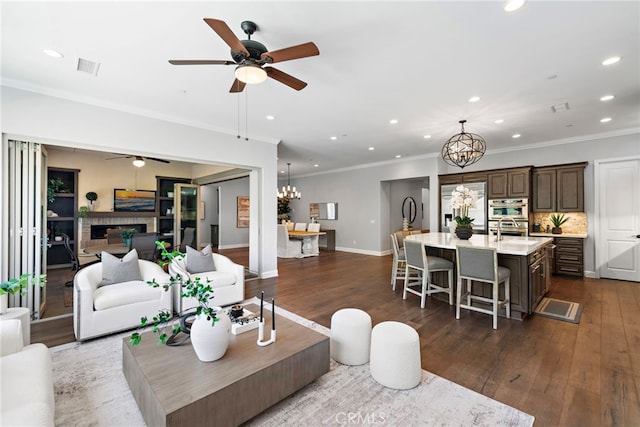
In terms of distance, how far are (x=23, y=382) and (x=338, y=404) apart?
6.25ft

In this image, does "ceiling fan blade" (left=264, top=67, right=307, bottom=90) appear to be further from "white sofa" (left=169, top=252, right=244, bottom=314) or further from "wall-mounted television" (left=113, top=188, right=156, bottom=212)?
"wall-mounted television" (left=113, top=188, right=156, bottom=212)

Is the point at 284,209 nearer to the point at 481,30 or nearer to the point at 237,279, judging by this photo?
the point at 237,279

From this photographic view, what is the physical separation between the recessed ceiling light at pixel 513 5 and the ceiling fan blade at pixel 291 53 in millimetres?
1498

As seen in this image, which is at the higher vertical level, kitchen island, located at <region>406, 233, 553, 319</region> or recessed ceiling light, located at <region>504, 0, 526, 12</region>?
recessed ceiling light, located at <region>504, 0, 526, 12</region>

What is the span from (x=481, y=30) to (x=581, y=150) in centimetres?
546

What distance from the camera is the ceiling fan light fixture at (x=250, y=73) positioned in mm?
2354

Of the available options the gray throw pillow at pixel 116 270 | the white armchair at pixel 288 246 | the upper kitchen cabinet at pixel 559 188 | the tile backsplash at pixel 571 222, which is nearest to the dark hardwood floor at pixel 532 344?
the gray throw pillow at pixel 116 270

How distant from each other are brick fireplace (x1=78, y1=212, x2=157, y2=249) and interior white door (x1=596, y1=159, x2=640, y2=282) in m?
11.0

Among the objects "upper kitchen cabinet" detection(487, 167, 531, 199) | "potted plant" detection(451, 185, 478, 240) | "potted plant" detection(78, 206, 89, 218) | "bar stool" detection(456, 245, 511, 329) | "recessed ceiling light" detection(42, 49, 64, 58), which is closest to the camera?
"recessed ceiling light" detection(42, 49, 64, 58)

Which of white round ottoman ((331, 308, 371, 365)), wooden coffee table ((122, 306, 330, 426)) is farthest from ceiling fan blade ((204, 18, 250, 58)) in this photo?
white round ottoman ((331, 308, 371, 365))

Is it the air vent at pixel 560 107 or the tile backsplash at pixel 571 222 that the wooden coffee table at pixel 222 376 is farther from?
the tile backsplash at pixel 571 222

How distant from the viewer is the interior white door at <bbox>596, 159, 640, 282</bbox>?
5332mm

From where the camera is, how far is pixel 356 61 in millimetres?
2930

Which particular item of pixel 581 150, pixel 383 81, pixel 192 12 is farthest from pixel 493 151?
pixel 192 12
